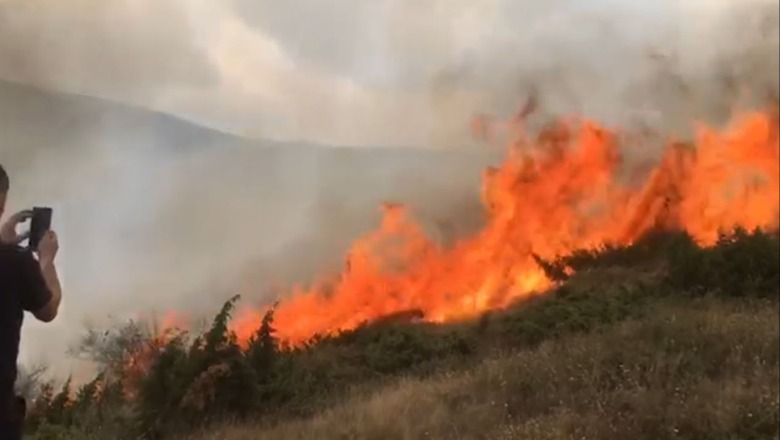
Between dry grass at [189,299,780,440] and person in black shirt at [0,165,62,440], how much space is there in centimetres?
172

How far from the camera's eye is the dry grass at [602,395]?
3.68 metres

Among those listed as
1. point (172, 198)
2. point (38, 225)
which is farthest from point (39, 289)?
point (172, 198)

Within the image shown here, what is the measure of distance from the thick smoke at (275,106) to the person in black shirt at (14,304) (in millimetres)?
1310

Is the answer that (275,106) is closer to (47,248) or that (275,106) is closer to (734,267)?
(47,248)

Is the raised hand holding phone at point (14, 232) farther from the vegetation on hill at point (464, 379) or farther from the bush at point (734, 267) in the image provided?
the bush at point (734, 267)

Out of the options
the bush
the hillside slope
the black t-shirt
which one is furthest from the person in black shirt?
the bush

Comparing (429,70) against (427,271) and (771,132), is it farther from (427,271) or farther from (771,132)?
(771,132)

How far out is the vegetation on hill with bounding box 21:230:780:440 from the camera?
12.0 ft

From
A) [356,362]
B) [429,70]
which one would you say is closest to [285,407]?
[356,362]

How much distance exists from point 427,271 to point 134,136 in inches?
78.8

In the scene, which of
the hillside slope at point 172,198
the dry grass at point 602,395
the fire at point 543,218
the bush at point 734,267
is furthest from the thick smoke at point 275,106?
the bush at point 734,267

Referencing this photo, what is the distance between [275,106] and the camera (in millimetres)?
4344

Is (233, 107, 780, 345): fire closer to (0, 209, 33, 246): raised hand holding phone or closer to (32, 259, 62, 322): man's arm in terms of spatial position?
(0, 209, 33, 246): raised hand holding phone

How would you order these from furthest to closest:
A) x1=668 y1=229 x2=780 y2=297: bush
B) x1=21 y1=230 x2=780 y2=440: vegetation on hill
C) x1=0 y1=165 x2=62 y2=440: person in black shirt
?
x1=668 y1=229 x2=780 y2=297: bush < x1=21 y1=230 x2=780 y2=440: vegetation on hill < x1=0 y1=165 x2=62 y2=440: person in black shirt
